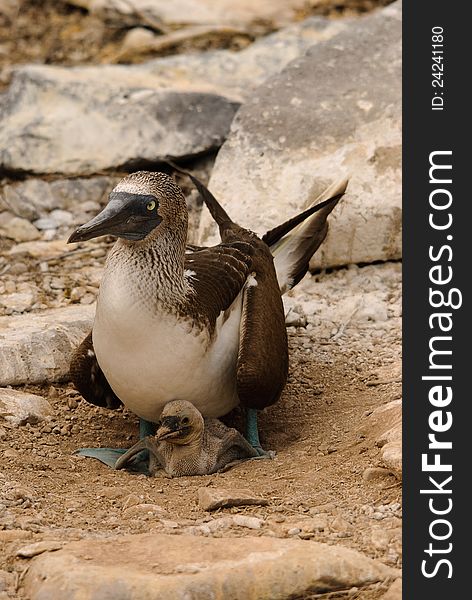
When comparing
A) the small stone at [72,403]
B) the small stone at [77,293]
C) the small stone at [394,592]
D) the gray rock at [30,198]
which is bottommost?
the small stone at [394,592]

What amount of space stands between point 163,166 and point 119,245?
3884mm

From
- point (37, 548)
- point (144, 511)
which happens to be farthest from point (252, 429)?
point (37, 548)

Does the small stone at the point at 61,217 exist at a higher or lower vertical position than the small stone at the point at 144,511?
higher

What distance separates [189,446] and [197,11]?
26.5 feet

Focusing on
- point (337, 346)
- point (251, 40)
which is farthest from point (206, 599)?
point (251, 40)

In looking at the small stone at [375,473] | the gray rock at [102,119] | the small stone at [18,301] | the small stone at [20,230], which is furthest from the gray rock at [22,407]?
the gray rock at [102,119]

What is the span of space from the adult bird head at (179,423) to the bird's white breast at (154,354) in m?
0.11

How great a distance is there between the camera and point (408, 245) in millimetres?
5980

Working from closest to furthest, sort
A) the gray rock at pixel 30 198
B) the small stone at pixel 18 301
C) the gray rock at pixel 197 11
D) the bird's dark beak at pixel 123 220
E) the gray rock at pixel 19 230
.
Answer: the bird's dark beak at pixel 123 220, the small stone at pixel 18 301, the gray rock at pixel 19 230, the gray rock at pixel 30 198, the gray rock at pixel 197 11

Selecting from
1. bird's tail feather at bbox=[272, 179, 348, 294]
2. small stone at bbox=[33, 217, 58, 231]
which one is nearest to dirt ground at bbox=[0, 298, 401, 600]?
bird's tail feather at bbox=[272, 179, 348, 294]

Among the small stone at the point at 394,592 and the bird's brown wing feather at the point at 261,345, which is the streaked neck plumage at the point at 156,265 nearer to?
the bird's brown wing feather at the point at 261,345

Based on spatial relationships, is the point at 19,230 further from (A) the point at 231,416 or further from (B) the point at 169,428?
(B) the point at 169,428

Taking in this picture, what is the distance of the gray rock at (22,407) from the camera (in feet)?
22.1

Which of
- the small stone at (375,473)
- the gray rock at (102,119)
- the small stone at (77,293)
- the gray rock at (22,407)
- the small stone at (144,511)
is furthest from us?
the gray rock at (102,119)
